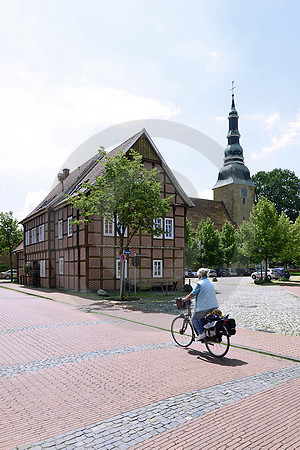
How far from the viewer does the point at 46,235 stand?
31.1 m

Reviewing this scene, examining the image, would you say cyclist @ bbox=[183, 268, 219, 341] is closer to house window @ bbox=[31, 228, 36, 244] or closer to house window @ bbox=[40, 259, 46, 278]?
house window @ bbox=[40, 259, 46, 278]

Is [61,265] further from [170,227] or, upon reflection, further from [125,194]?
[125,194]

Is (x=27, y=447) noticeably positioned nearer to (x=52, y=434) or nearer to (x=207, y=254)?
(x=52, y=434)

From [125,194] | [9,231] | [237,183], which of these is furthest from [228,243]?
[125,194]

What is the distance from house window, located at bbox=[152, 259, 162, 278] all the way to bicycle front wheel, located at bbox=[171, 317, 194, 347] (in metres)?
18.1

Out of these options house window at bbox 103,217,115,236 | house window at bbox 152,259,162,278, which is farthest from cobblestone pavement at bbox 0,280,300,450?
house window at bbox 152,259,162,278

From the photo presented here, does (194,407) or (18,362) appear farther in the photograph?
(18,362)

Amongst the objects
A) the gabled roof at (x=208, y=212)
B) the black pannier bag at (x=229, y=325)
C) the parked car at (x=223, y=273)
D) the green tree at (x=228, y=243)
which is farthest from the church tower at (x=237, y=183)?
the black pannier bag at (x=229, y=325)

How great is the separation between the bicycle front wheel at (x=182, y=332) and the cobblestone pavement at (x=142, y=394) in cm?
28

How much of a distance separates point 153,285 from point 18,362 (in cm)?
1931

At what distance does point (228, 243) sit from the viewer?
59344 mm

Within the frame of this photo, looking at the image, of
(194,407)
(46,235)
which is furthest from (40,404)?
(46,235)

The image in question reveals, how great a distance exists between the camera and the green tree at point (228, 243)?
5731 centimetres

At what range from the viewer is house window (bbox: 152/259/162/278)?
88.2ft
